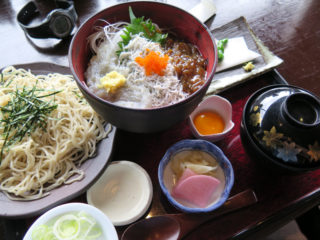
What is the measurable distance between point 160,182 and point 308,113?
64 cm

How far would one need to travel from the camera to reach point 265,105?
111 cm

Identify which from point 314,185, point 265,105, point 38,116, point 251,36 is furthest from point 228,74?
point 38,116

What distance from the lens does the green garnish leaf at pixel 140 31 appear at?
1179 millimetres

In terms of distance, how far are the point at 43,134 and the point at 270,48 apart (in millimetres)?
1464

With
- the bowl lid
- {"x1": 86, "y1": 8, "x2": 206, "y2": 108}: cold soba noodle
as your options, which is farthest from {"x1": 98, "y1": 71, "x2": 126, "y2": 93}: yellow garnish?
the bowl lid

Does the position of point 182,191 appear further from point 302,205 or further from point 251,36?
point 251,36

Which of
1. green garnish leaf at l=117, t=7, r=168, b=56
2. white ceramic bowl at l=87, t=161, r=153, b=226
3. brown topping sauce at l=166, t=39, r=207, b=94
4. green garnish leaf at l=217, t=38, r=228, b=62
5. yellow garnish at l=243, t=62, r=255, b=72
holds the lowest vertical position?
white ceramic bowl at l=87, t=161, r=153, b=226

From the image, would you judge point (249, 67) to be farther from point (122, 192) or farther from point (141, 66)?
point (122, 192)

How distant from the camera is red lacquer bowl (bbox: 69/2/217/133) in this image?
926 mm

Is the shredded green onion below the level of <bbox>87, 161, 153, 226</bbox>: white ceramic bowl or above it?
above

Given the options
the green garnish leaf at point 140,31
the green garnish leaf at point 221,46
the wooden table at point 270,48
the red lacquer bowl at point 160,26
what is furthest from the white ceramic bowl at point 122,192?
the green garnish leaf at point 221,46

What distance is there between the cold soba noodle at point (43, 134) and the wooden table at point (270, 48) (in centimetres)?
16

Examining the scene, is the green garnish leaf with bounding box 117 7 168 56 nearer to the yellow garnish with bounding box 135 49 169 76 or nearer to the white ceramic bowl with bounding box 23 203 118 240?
the yellow garnish with bounding box 135 49 169 76

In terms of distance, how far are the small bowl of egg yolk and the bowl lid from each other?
0.67 ft
